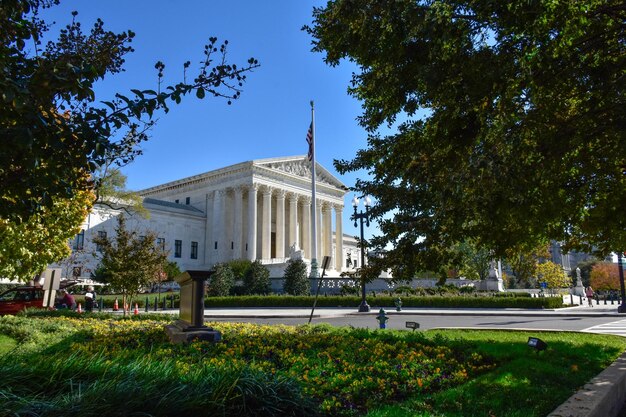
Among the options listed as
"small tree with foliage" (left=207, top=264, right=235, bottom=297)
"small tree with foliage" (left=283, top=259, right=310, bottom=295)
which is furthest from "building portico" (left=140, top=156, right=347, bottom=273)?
"small tree with foliage" (left=283, top=259, right=310, bottom=295)

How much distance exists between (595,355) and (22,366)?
9.63 m

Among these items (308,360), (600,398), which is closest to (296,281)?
(308,360)

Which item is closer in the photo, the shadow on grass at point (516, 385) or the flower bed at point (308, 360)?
the flower bed at point (308, 360)

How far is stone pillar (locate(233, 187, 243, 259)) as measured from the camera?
2684 inches

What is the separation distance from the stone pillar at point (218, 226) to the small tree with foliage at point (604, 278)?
62.4 meters

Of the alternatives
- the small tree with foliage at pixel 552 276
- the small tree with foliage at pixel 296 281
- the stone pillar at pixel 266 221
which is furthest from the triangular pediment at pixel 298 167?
the small tree with foliage at pixel 552 276

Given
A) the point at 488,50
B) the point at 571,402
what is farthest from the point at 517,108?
the point at 571,402

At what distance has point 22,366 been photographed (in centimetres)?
463

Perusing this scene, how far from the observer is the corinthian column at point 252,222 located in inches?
2562

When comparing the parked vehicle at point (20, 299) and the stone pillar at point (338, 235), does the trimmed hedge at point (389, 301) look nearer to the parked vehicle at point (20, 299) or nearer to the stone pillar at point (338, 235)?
the parked vehicle at point (20, 299)

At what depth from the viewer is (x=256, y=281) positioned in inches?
1957

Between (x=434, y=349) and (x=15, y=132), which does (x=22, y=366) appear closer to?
(x=15, y=132)

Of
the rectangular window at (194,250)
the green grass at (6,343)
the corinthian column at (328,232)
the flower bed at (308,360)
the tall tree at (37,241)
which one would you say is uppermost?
the corinthian column at (328,232)

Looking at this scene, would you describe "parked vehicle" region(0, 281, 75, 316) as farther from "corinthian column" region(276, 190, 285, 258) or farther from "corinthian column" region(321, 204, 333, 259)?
"corinthian column" region(321, 204, 333, 259)
